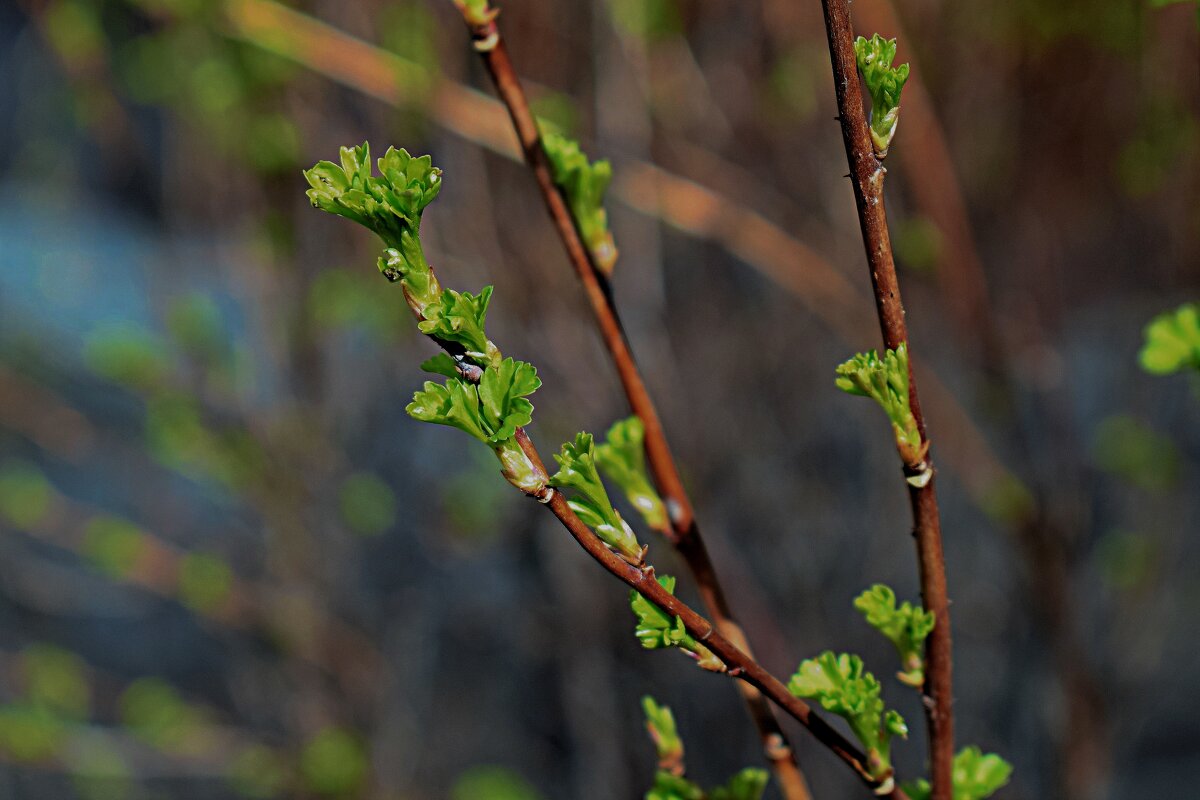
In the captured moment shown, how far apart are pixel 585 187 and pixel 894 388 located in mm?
231

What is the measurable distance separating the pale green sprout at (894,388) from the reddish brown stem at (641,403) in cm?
15

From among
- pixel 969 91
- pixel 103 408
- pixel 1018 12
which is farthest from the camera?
pixel 103 408

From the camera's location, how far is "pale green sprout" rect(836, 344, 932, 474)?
16.5 inches

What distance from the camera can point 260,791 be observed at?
2229 mm

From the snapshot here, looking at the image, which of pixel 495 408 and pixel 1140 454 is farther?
pixel 1140 454

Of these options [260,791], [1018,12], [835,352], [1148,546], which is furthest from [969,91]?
[260,791]

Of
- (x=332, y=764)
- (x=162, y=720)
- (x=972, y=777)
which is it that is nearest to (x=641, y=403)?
(x=972, y=777)

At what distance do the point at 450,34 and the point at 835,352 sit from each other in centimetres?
108

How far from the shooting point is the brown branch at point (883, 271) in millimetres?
407

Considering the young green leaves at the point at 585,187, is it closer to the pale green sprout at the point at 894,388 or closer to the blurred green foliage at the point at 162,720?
the pale green sprout at the point at 894,388

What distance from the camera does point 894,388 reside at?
0.43 metres

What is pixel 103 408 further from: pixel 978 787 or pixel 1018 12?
pixel 978 787

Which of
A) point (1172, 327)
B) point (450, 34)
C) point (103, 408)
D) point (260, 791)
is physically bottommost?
point (1172, 327)

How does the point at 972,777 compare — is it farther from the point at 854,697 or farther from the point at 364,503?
the point at 364,503
